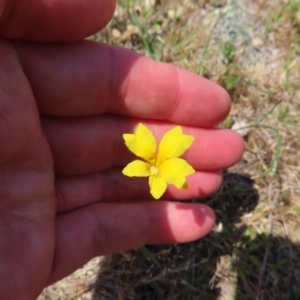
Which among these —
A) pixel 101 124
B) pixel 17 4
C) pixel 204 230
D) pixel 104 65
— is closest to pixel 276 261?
pixel 204 230

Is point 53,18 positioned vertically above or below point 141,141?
above

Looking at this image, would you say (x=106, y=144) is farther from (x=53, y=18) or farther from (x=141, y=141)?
(x=53, y=18)

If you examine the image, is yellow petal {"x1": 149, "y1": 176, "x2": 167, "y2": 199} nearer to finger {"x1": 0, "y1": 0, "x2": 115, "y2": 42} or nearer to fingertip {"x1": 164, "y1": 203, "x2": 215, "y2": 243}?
fingertip {"x1": 164, "y1": 203, "x2": 215, "y2": 243}

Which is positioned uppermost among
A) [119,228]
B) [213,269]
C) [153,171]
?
[153,171]

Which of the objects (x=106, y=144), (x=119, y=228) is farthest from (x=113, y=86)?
(x=119, y=228)

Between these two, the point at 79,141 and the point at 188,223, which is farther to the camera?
the point at 188,223

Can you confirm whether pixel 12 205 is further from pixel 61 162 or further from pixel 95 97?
pixel 95 97
